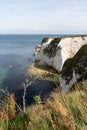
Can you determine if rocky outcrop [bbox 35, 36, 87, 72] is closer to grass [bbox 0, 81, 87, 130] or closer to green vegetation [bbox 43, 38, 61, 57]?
green vegetation [bbox 43, 38, 61, 57]

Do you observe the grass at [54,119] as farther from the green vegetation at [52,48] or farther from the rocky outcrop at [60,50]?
the green vegetation at [52,48]

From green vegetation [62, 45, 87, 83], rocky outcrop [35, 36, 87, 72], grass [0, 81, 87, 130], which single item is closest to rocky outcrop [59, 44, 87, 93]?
green vegetation [62, 45, 87, 83]

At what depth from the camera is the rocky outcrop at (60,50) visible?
43438 millimetres

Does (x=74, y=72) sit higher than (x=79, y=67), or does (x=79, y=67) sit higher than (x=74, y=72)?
(x=79, y=67)

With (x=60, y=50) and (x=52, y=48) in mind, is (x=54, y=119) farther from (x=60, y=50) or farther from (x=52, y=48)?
(x=52, y=48)

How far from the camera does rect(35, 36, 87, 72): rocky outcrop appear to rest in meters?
43.4

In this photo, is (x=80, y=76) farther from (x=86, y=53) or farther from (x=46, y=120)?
(x=46, y=120)

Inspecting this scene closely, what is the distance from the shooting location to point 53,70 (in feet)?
143

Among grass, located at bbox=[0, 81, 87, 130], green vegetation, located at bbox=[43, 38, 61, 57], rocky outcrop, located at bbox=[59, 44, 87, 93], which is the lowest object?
green vegetation, located at bbox=[43, 38, 61, 57]

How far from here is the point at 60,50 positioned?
143 ft

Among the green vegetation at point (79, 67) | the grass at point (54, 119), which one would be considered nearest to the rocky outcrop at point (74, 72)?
the green vegetation at point (79, 67)

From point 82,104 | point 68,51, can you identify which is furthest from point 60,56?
point 82,104

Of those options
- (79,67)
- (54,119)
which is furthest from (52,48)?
(54,119)

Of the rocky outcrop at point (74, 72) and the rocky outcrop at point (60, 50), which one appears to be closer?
the rocky outcrop at point (74, 72)
